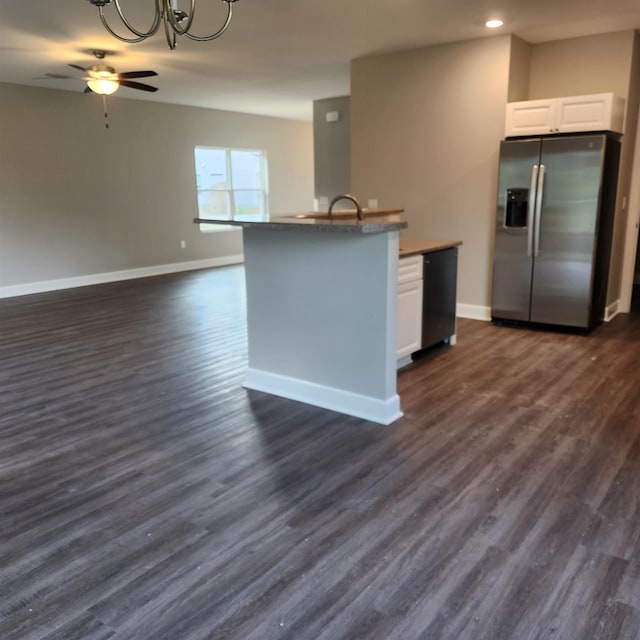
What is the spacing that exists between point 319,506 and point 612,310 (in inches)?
176

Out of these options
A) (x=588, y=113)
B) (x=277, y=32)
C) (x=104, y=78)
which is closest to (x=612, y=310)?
(x=588, y=113)

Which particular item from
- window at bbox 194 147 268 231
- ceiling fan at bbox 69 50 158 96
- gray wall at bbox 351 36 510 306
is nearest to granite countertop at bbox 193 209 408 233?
gray wall at bbox 351 36 510 306

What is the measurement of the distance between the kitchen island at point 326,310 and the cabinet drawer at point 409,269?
53cm

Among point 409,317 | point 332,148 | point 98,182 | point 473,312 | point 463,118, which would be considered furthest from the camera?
point 332,148

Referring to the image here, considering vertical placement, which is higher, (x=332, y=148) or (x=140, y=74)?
(x=140, y=74)

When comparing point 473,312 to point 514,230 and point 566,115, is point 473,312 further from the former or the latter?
point 566,115

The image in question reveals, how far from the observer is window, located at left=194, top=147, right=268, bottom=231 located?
9.22m

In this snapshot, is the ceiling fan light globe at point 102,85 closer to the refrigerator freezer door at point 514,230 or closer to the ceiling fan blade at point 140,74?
the ceiling fan blade at point 140,74

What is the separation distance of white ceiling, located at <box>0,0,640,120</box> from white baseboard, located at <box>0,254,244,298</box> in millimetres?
2503

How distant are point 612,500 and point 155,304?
17.1 feet

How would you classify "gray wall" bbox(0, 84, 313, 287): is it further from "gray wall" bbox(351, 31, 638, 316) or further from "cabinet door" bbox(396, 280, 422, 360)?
"cabinet door" bbox(396, 280, 422, 360)

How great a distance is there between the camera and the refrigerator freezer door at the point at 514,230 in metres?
4.70

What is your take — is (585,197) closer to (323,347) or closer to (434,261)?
(434,261)

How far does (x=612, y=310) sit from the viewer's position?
18.1 ft
